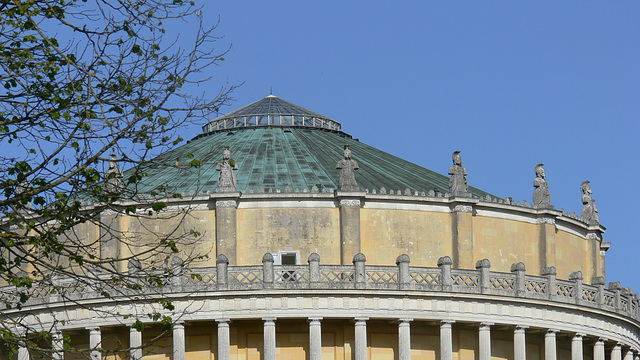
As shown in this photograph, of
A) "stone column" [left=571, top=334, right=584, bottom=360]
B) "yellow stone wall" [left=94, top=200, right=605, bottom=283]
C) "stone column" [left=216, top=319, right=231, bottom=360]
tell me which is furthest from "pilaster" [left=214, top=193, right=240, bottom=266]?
"stone column" [left=571, top=334, right=584, bottom=360]

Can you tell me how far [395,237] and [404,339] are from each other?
554 centimetres

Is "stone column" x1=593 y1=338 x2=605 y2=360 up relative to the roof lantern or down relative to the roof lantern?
down

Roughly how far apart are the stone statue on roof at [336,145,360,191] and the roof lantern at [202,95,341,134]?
32.7 ft

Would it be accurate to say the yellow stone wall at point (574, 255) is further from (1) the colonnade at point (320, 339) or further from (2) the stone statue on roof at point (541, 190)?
(1) the colonnade at point (320, 339)

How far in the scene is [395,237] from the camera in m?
62.9

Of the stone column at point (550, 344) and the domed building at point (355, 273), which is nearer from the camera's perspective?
the domed building at point (355, 273)

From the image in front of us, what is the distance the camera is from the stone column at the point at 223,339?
58250mm

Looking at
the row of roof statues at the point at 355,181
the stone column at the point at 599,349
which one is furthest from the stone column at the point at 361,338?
the stone column at the point at 599,349

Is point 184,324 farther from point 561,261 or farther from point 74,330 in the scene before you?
point 561,261

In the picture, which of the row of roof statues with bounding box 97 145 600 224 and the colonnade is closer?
the colonnade

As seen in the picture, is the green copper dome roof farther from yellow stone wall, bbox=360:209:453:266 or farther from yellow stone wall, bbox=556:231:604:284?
yellow stone wall, bbox=556:231:604:284

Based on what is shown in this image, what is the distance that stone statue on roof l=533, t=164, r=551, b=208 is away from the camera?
66000 mm

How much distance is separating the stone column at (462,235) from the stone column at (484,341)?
11.8 feet

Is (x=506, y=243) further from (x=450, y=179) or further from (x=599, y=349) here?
(x=599, y=349)
